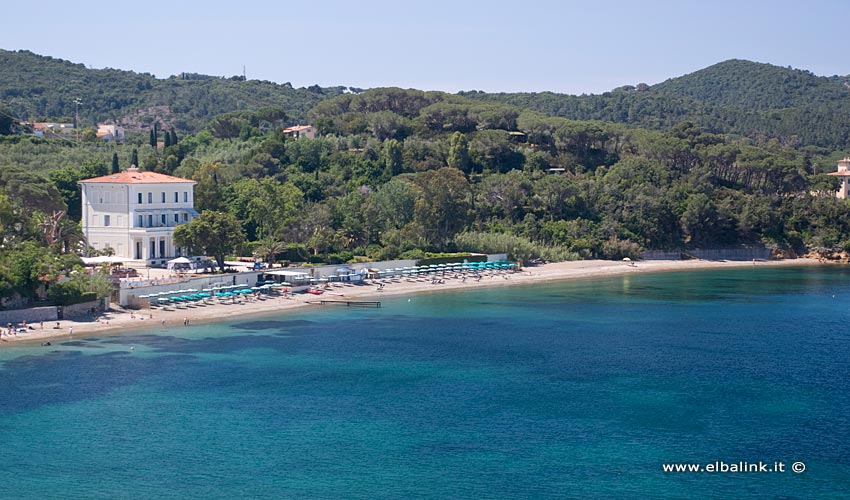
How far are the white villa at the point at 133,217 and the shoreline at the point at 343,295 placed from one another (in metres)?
9.50

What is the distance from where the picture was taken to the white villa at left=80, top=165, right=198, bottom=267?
68.2 meters

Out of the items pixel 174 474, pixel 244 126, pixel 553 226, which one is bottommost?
pixel 174 474

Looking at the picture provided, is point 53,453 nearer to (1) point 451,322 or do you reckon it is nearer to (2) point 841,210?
(1) point 451,322

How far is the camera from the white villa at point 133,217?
224ft

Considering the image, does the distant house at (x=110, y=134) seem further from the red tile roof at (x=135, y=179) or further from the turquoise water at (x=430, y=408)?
the turquoise water at (x=430, y=408)

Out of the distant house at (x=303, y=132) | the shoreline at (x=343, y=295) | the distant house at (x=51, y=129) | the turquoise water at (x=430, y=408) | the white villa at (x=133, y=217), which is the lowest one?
the turquoise water at (x=430, y=408)

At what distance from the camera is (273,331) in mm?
55969

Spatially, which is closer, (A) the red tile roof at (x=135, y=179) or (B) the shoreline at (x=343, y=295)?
(B) the shoreline at (x=343, y=295)

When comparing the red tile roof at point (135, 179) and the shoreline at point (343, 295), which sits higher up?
the red tile roof at point (135, 179)

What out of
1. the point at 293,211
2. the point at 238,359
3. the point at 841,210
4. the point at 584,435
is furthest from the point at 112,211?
the point at 841,210

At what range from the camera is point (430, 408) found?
3997 cm

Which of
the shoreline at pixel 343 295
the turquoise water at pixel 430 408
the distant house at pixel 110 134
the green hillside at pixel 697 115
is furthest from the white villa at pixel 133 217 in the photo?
the green hillside at pixel 697 115

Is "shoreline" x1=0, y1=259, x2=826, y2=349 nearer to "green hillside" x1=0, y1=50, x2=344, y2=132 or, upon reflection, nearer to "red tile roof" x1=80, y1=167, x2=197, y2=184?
"red tile roof" x1=80, y1=167, x2=197, y2=184

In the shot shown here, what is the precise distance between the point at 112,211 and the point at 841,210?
2835 inches
